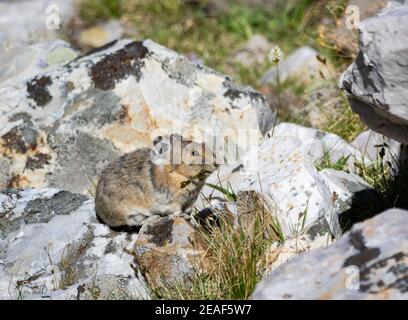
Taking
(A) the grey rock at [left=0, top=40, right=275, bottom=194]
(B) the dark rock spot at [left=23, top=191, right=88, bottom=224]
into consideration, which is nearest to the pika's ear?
(B) the dark rock spot at [left=23, top=191, right=88, bottom=224]

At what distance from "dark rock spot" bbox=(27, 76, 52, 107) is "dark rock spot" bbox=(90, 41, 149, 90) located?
0.46 meters

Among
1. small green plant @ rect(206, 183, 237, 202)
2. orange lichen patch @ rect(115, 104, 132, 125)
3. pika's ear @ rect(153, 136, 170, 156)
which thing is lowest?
small green plant @ rect(206, 183, 237, 202)

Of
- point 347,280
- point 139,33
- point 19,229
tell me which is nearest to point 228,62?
point 139,33

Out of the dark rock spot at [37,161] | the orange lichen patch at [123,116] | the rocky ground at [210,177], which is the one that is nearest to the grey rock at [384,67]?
the rocky ground at [210,177]

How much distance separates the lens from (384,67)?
5258 millimetres

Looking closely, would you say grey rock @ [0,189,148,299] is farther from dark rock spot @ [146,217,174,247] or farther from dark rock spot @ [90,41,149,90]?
dark rock spot @ [90,41,149,90]

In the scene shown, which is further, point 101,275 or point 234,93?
point 234,93

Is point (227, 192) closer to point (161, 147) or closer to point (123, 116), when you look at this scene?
point (161, 147)

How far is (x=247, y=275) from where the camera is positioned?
548 cm

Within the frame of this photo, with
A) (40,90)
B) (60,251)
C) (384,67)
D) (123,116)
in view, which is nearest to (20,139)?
(40,90)

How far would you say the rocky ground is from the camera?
4.92 m

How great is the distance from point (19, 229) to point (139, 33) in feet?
19.4
